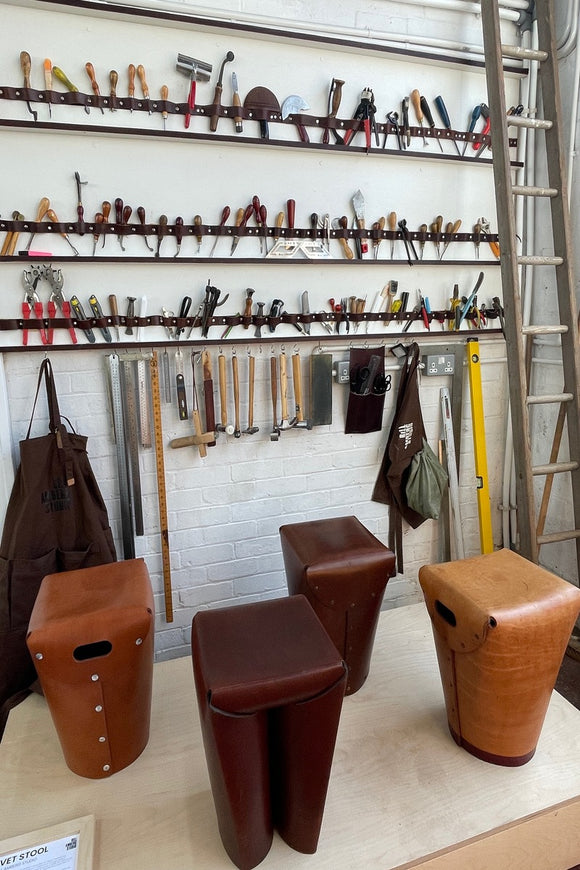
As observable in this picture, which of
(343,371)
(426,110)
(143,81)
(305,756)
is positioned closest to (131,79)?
(143,81)

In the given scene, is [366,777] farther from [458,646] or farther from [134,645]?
[134,645]

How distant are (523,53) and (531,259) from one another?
802mm

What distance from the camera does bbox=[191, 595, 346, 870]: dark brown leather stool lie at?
103cm

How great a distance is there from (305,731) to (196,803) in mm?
441

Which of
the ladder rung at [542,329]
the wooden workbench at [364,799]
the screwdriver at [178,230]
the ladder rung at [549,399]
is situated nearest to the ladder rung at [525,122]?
the ladder rung at [542,329]

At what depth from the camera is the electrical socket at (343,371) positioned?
223 centimetres

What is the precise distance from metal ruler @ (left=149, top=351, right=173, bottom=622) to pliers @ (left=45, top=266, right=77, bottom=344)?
1.04ft

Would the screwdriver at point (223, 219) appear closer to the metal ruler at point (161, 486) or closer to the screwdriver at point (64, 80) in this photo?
the metal ruler at point (161, 486)

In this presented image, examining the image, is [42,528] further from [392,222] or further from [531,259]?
[531,259]

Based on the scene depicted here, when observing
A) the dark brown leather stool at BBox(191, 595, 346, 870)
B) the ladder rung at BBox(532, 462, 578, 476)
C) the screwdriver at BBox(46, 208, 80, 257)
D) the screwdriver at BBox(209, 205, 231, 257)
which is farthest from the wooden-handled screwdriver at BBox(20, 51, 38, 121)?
the ladder rung at BBox(532, 462, 578, 476)

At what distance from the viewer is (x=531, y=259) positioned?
2.14 meters

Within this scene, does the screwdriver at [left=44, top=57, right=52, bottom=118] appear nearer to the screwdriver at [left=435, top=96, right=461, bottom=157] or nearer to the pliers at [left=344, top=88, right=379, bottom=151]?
the pliers at [left=344, top=88, right=379, bottom=151]

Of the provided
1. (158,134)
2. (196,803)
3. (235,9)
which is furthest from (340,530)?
(235,9)

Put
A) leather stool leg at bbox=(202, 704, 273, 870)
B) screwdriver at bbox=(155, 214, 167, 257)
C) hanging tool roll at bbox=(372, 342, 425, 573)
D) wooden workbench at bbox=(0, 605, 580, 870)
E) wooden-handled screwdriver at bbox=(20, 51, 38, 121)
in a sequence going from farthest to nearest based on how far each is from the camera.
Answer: hanging tool roll at bbox=(372, 342, 425, 573), screwdriver at bbox=(155, 214, 167, 257), wooden-handled screwdriver at bbox=(20, 51, 38, 121), wooden workbench at bbox=(0, 605, 580, 870), leather stool leg at bbox=(202, 704, 273, 870)
